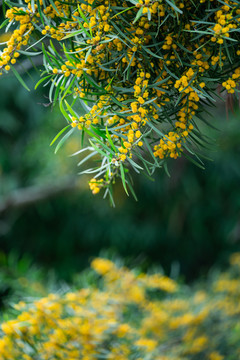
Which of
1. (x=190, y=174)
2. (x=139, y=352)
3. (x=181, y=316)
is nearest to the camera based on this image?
(x=139, y=352)

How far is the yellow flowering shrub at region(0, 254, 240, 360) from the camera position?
0.68 metres

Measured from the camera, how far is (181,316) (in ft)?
3.38

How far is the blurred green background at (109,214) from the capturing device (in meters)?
2.29

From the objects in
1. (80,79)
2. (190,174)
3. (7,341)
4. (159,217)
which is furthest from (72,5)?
(159,217)

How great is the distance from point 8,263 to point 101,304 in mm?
428

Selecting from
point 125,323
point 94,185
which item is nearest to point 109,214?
point 125,323

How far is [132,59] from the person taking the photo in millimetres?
323

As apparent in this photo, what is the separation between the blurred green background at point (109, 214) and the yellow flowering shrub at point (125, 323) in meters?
0.95

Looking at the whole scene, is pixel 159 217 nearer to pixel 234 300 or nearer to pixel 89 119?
pixel 234 300

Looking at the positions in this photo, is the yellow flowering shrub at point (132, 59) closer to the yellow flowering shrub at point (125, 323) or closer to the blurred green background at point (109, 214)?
the yellow flowering shrub at point (125, 323)

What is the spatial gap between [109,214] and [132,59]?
2.30m

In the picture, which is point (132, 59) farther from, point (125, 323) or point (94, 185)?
point (125, 323)

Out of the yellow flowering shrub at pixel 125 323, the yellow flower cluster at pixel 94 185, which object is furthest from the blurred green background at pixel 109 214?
the yellow flower cluster at pixel 94 185

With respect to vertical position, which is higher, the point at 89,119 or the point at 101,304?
the point at 89,119
